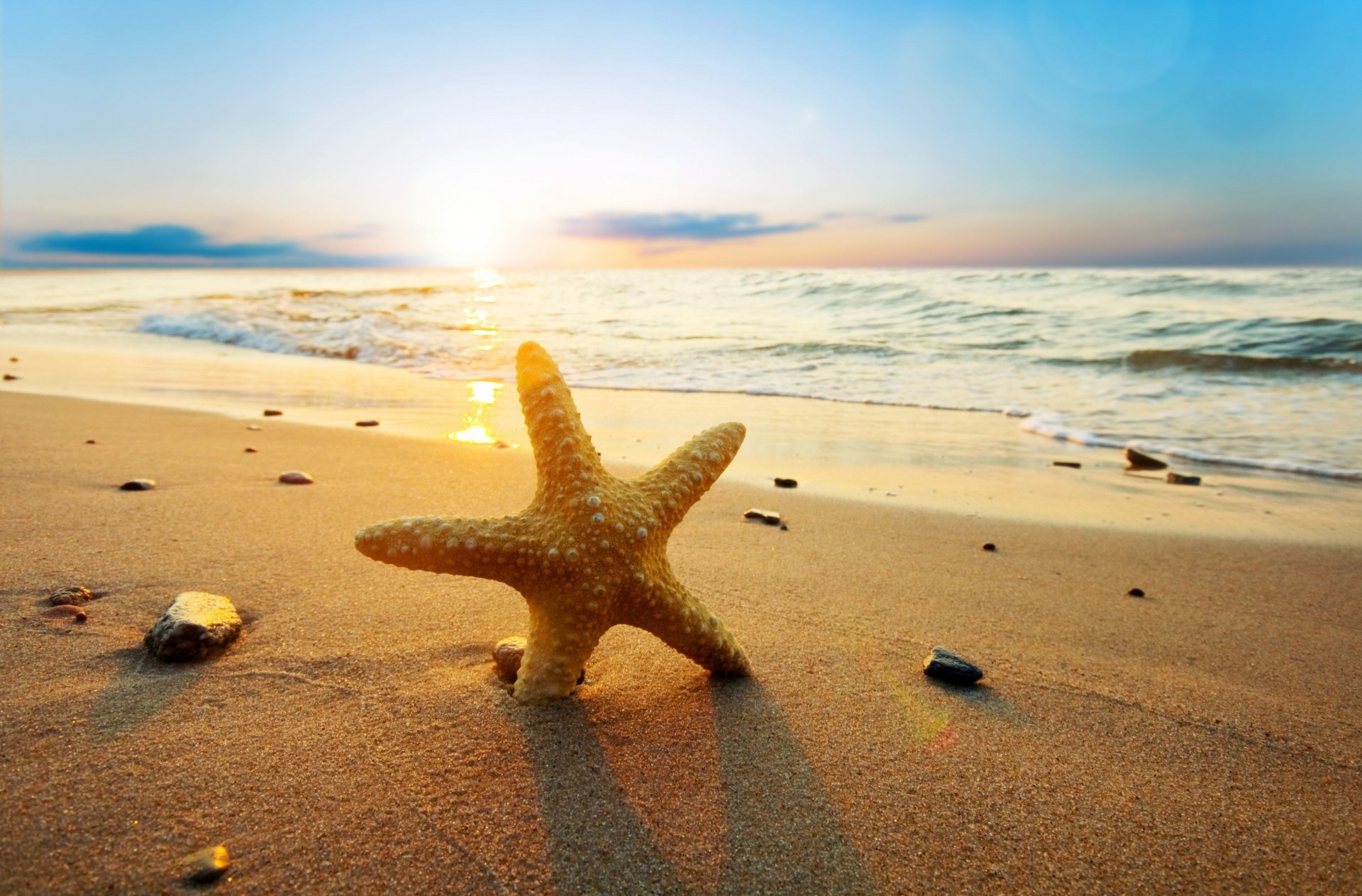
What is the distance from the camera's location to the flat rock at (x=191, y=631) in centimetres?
252

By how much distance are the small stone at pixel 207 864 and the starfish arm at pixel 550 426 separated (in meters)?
1.17

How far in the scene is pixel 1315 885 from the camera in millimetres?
1871

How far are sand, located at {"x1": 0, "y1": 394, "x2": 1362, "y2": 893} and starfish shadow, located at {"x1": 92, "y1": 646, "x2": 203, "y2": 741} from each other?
12mm

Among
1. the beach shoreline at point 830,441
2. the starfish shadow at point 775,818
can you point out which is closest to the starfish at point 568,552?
the starfish shadow at point 775,818

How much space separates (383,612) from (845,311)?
19.9m

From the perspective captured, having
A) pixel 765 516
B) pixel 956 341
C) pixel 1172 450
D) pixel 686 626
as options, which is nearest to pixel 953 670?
pixel 686 626

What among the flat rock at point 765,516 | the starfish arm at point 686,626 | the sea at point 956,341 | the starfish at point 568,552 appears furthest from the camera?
the sea at point 956,341

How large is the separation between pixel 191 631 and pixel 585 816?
148 centimetres

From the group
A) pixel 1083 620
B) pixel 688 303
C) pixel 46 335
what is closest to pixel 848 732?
pixel 1083 620

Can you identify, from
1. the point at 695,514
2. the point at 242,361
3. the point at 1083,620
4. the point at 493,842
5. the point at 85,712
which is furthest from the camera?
the point at 242,361

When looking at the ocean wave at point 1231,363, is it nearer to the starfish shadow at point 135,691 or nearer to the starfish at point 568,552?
the starfish at point 568,552

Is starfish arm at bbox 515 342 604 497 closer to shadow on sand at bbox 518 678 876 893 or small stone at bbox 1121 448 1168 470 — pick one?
shadow on sand at bbox 518 678 876 893

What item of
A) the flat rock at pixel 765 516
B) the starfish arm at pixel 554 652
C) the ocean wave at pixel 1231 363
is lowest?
the flat rock at pixel 765 516

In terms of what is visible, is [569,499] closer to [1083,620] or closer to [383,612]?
[383,612]
